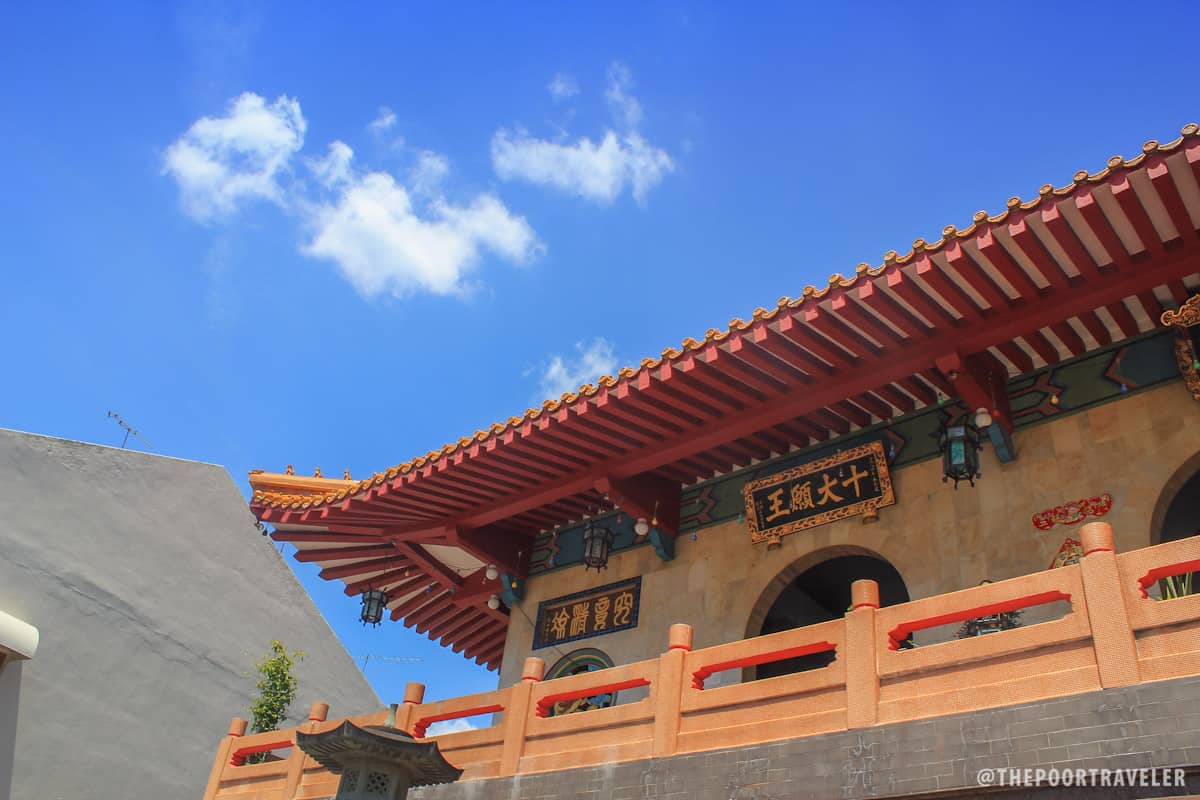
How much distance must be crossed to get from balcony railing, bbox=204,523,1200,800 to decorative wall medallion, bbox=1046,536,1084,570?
129 cm

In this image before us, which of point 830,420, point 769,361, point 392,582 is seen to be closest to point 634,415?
point 769,361

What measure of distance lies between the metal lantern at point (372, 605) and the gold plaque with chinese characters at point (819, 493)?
17.1 ft

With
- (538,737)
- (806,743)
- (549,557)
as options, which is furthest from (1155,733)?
(549,557)

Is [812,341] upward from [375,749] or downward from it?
upward

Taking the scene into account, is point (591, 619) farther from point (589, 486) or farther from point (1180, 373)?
point (1180, 373)

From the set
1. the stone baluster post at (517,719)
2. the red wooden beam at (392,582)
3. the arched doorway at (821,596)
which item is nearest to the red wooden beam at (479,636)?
the red wooden beam at (392,582)

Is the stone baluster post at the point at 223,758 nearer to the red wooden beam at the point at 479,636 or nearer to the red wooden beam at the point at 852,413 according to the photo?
the red wooden beam at the point at 479,636

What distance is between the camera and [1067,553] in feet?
25.0

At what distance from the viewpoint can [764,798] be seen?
6.37m

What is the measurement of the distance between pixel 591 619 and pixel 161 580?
7495 mm

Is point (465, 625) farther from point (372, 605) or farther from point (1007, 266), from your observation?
point (1007, 266)

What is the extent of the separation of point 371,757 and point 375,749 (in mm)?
80

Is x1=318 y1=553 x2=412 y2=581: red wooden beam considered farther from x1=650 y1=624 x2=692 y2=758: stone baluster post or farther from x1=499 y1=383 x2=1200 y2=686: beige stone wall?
x1=650 y1=624 x2=692 y2=758: stone baluster post

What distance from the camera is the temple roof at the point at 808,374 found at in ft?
23.1
